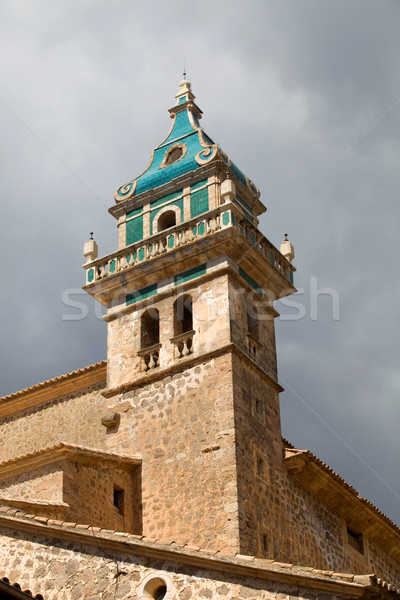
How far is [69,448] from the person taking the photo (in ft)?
56.2

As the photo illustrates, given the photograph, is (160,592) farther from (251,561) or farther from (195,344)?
(195,344)

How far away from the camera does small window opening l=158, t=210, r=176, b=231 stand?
75.2 feet

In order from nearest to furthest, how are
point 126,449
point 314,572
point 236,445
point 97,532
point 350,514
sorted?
point 314,572
point 97,532
point 236,445
point 126,449
point 350,514

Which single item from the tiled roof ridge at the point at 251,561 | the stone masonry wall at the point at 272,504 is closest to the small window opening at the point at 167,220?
the stone masonry wall at the point at 272,504

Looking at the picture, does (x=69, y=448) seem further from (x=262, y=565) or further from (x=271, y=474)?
(x=262, y=565)

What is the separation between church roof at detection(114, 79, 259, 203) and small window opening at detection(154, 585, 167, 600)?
13299 millimetres

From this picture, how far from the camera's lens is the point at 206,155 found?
22938mm

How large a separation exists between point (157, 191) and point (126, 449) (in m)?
6.85

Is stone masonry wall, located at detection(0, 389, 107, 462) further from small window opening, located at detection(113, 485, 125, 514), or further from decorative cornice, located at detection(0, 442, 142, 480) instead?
decorative cornice, located at detection(0, 442, 142, 480)

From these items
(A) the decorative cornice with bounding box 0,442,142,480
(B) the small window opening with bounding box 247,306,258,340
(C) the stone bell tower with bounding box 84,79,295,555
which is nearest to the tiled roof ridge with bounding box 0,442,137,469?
(A) the decorative cornice with bounding box 0,442,142,480

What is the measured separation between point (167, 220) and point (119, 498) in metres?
7.46

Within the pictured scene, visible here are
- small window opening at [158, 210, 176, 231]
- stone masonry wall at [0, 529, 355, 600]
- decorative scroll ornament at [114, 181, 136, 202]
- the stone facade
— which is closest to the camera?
stone masonry wall at [0, 529, 355, 600]

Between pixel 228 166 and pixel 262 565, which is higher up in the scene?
pixel 228 166

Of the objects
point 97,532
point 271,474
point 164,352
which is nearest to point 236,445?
point 271,474
